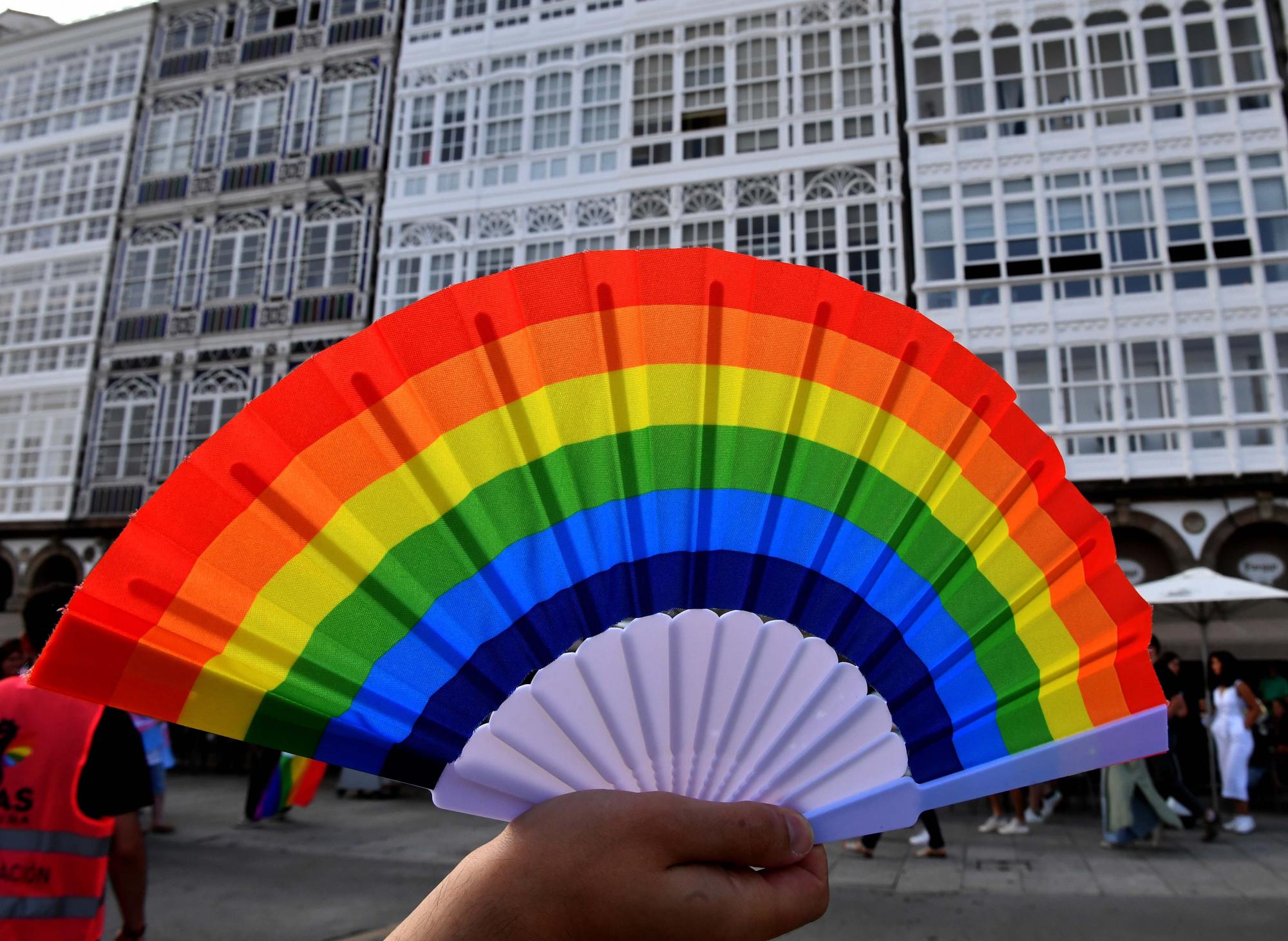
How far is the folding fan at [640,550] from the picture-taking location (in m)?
1.05

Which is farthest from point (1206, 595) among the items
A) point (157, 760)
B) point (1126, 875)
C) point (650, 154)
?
point (650, 154)

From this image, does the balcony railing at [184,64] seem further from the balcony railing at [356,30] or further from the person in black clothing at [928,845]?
the person in black clothing at [928,845]

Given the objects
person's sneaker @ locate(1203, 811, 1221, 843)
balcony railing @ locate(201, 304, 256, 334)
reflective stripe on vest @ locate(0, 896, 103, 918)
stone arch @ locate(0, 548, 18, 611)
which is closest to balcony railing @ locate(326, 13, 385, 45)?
balcony railing @ locate(201, 304, 256, 334)

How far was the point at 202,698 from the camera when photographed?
1.00m

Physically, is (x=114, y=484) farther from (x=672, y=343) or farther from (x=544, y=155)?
(x=672, y=343)

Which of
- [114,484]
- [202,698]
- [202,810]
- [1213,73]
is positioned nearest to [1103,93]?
[1213,73]

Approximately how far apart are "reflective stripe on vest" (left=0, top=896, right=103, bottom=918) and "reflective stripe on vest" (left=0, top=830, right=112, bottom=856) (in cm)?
12

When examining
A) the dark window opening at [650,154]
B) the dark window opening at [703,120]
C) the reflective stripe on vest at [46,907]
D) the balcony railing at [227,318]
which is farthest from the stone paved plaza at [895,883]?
the dark window opening at [703,120]

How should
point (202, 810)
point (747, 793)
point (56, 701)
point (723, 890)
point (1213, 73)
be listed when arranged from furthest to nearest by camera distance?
point (1213, 73) < point (202, 810) < point (56, 701) < point (747, 793) < point (723, 890)

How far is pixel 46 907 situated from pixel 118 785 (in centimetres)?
34

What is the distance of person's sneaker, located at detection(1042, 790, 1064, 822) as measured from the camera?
1051 cm

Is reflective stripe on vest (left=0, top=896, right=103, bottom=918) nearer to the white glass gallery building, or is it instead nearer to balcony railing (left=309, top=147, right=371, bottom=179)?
the white glass gallery building

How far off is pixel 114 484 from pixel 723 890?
2341 cm

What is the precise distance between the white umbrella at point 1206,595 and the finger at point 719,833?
979 cm
